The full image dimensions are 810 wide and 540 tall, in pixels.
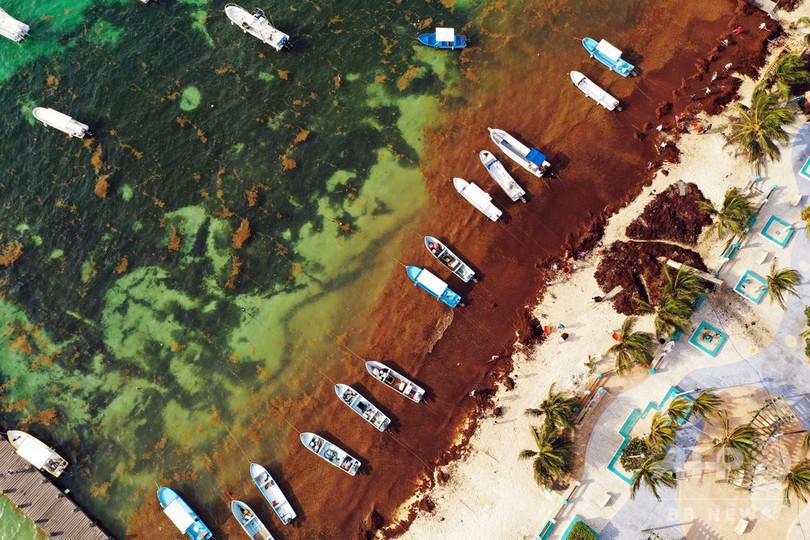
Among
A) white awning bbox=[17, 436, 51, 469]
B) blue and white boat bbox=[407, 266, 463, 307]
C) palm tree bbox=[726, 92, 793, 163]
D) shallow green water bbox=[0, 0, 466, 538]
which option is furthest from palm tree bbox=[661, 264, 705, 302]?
white awning bbox=[17, 436, 51, 469]

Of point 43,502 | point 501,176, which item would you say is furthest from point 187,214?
point 501,176

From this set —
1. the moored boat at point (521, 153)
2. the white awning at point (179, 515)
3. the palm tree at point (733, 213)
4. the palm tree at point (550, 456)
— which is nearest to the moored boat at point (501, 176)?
the moored boat at point (521, 153)

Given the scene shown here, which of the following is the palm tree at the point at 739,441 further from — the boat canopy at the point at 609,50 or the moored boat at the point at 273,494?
the moored boat at the point at 273,494

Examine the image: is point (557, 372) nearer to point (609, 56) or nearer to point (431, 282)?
point (431, 282)

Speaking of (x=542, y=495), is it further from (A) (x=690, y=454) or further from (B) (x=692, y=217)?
(B) (x=692, y=217)

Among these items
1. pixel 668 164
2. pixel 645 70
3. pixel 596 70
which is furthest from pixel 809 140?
pixel 596 70

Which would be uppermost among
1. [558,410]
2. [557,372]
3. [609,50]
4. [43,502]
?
[609,50]
